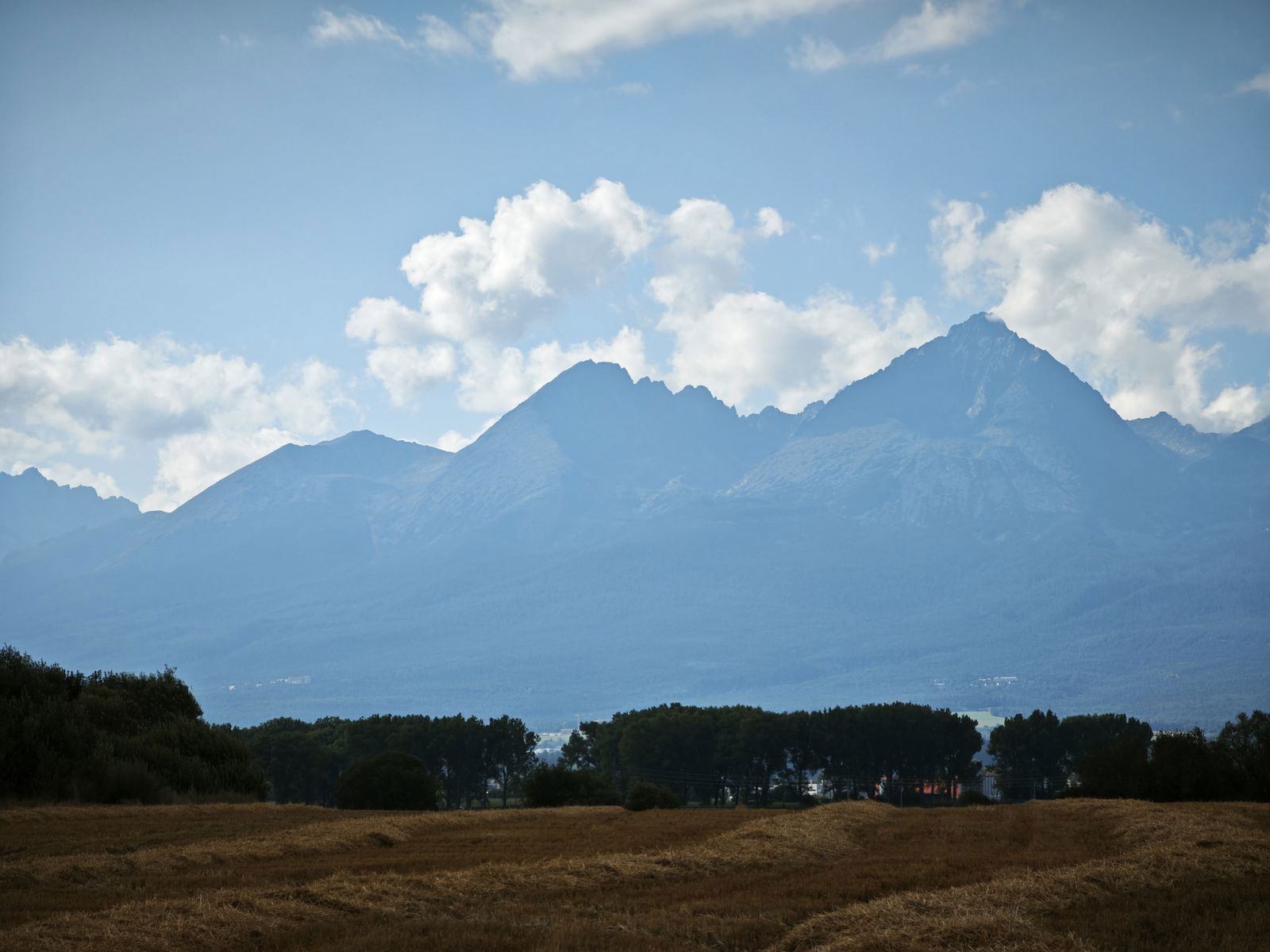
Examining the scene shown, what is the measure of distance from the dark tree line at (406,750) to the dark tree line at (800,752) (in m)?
10.6

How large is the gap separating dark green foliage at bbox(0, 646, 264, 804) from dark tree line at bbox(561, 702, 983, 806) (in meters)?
61.5

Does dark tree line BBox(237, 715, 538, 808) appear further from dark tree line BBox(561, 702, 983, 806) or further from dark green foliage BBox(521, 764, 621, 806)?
→ dark green foliage BBox(521, 764, 621, 806)

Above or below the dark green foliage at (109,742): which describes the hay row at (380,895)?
below

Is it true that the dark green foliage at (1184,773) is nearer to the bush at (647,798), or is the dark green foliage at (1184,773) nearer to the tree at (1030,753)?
the bush at (647,798)

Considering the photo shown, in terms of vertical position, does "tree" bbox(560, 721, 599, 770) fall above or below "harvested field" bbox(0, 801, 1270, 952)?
above

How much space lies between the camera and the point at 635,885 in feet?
62.6

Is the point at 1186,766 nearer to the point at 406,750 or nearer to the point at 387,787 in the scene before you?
the point at 387,787

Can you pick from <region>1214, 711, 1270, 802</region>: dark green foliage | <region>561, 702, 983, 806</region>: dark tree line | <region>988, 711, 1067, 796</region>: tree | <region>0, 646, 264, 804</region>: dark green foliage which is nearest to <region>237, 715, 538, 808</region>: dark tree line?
<region>561, 702, 983, 806</region>: dark tree line

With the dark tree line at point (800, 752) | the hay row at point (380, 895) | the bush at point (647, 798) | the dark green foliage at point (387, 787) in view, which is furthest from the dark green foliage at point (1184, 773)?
the dark tree line at point (800, 752)

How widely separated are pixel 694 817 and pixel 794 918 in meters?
17.2

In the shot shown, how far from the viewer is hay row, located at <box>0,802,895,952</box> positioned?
14250 mm

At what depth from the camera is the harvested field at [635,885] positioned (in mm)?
14688

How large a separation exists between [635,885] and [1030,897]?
6.24 m

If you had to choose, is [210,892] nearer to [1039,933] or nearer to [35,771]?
[1039,933]
